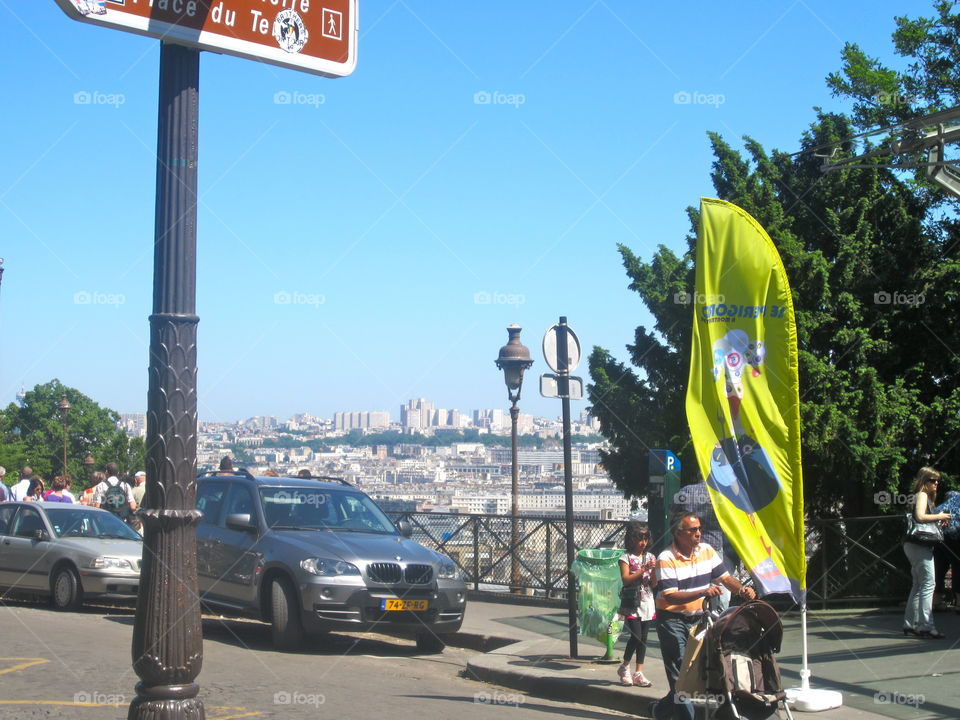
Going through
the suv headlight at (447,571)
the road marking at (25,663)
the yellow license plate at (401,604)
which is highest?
the suv headlight at (447,571)

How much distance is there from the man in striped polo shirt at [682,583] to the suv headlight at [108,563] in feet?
29.8

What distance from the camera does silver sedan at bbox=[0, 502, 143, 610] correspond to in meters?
14.8

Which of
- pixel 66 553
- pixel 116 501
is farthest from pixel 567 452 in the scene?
pixel 116 501

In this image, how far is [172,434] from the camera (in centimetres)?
493

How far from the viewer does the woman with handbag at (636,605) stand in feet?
31.8

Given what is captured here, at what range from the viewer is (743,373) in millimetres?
9305

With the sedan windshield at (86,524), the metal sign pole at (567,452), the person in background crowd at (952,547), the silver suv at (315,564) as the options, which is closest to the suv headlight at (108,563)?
the sedan windshield at (86,524)

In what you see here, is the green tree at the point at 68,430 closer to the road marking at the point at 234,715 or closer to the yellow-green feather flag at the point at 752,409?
the road marking at the point at 234,715

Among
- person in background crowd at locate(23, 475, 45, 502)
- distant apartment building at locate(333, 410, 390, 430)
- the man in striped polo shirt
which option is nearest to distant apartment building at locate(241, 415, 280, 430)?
distant apartment building at locate(333, 410, 390, 430)

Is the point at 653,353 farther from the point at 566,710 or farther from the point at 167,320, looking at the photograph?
the point at 167,320

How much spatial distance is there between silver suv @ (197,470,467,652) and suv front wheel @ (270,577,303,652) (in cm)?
1

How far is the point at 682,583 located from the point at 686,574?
7cm

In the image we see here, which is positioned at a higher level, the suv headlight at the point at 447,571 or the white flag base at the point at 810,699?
the suv headlight at the point at 447,571

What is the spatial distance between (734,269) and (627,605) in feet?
10.5
